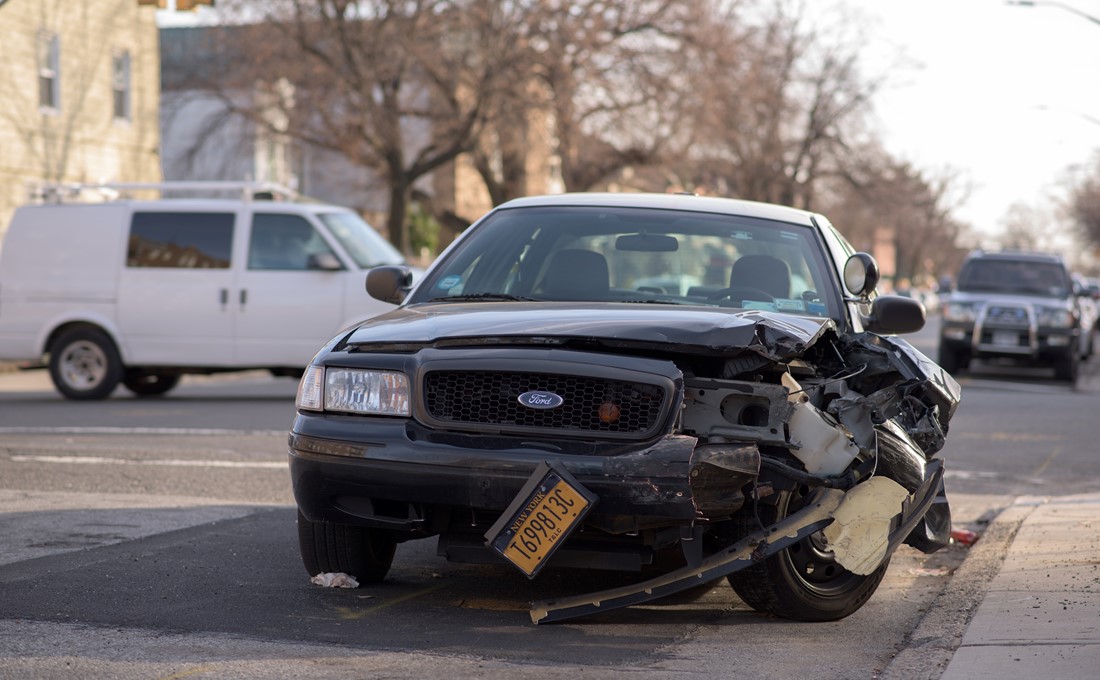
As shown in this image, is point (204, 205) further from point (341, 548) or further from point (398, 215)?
point (398, 215)

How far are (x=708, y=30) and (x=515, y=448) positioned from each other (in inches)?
1311

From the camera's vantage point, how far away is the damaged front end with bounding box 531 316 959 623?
4.88m

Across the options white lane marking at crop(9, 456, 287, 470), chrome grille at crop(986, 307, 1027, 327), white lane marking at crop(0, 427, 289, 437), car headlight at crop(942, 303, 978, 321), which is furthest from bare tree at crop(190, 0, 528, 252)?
white lane marking at crop(9, 456, 287, 470)

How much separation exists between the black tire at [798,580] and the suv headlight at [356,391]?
1238 millimetres

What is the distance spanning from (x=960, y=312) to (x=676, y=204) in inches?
628

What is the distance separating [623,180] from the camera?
1677 inches

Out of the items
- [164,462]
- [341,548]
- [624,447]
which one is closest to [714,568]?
[624,447]

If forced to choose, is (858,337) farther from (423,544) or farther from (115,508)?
(115,508)

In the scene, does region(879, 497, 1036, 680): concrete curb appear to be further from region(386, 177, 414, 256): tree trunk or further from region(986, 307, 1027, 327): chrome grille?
region(386, 177, 414, 256): tree trunk

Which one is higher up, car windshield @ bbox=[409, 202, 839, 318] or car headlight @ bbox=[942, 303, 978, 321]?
car windshield @ bbox=[409, 202, 839, 318]

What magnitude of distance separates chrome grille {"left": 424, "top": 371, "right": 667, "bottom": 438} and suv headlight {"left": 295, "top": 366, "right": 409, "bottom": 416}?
0.12 m

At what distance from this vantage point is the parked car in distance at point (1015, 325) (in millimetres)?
21297

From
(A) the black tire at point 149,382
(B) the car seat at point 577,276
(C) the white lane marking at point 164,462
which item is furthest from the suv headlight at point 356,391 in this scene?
(A) the black tire at point 149,382

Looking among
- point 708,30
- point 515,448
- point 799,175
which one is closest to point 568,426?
point 515,448
